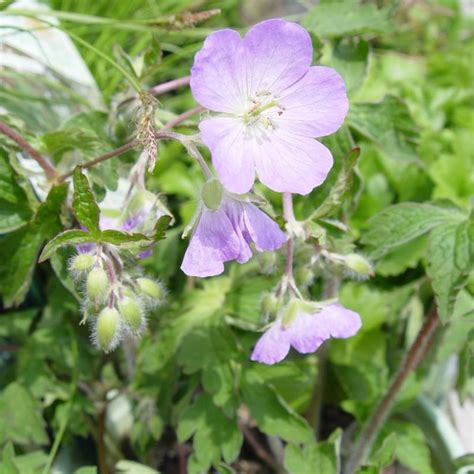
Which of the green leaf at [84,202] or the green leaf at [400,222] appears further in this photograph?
the green leaf at [400,222]

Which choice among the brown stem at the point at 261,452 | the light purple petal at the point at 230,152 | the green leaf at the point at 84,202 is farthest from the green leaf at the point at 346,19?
the brown stem at the point at 261,452

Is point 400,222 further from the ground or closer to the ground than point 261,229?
closer to the ground

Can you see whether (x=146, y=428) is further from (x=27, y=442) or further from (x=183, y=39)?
(x=183, y=39)

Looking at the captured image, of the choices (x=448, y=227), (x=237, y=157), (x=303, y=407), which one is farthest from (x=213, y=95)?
(x=303, y=407)

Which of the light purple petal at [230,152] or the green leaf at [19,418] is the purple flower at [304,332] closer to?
the light purple petal at [230,152]

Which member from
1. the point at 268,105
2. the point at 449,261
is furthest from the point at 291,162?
the point at 449,261

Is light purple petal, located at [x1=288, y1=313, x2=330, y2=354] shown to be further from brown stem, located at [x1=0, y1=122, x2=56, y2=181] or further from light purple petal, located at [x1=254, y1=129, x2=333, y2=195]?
brown stem, located at [x1=0, y1=122, x2=56, y2=181]

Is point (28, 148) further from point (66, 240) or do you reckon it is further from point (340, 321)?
point (340, 321)
